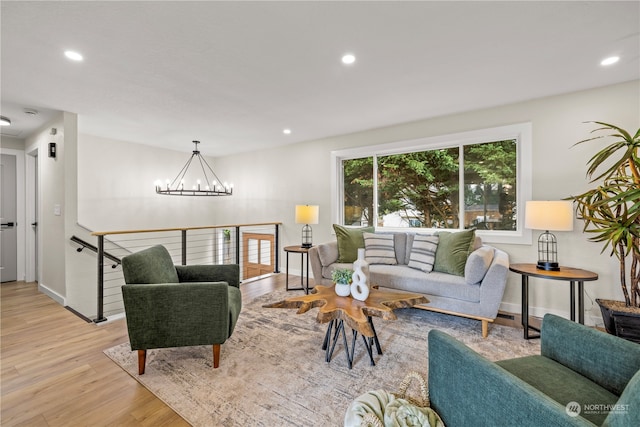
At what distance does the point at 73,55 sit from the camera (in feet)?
7.17

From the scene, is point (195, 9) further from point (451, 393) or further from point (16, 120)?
point (16, 120)

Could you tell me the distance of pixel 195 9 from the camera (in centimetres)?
169

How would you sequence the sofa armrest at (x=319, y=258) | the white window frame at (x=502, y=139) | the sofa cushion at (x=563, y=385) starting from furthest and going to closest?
the sofa armrest at (x=319, y=258) < the white window frame at (x=502, y=139) < the sofa cushion at (x=563, y=385)

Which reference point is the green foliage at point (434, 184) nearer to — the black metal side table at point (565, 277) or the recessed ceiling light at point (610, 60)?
the black metal side table at point (565, 277)

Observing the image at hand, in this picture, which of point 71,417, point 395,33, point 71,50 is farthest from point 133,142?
point 395,33

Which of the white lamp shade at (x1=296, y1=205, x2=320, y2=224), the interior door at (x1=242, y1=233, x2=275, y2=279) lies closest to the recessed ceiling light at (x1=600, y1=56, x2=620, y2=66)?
the white lamp shade at (x1=296, y1=205, x2=320, y2=224)

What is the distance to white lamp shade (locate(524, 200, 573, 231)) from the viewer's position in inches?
100

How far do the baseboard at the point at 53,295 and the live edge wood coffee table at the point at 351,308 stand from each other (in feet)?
10.2

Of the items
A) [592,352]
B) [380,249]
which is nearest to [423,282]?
[380,249]

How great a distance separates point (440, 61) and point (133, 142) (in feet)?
16.9

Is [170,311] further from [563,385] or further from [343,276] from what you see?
[563,385]

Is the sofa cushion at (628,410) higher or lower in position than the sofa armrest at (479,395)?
higher

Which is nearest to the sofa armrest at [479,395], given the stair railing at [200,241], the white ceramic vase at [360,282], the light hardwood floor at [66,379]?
the white ceramic vase at [360,282]

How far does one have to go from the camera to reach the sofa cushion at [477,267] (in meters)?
2.68
